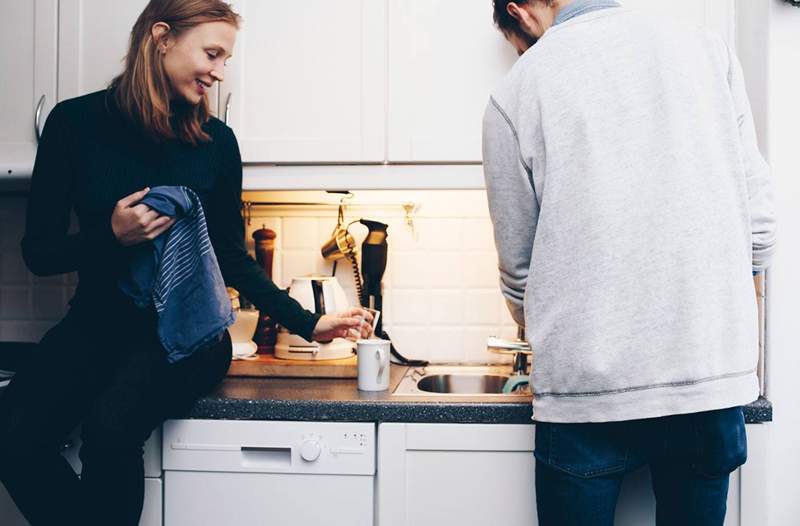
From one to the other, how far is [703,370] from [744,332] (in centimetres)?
10

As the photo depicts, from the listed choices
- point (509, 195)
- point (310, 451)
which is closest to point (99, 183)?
point (310, 451)

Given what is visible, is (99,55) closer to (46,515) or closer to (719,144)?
(46,515)

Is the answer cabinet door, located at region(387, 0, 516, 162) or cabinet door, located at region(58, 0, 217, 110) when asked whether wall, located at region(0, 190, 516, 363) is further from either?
cabinet door, located at region(58, 0, 217, 110)

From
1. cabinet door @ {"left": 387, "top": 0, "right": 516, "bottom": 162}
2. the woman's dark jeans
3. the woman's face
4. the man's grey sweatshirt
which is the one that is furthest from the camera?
cabinet door @ {"left": 387, "top": 0, "right": 516, "bottom": 162}

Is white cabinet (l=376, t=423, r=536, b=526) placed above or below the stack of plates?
below

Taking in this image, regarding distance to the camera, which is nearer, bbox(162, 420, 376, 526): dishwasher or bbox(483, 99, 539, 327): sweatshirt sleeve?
bbox(483, 99, 539, 327): sweatshirt sleeve

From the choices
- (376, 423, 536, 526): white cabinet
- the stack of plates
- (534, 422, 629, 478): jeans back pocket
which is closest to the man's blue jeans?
(534, 422, 629, 478): jeans back pocket

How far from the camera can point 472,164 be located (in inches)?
68.6

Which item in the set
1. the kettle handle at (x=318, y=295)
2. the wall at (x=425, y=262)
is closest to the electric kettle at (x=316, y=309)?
the kettle handle at (x=318, y=295)

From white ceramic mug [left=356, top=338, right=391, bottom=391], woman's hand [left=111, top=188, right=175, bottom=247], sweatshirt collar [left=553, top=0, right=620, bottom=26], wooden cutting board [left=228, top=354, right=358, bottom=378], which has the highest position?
sweatshirt collar [left=553, top=0, right=620, bottom=26]

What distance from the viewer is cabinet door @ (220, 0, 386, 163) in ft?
5.70

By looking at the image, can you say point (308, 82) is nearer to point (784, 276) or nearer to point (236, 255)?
point (236, 255)

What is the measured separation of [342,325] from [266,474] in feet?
1.16

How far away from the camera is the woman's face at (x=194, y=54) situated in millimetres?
1545
